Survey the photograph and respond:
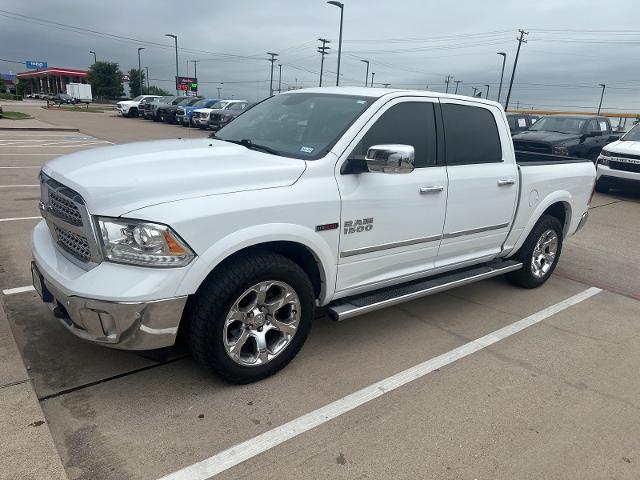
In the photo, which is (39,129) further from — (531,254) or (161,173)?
(531,254)

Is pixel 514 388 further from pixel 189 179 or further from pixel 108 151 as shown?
pixel 108 151

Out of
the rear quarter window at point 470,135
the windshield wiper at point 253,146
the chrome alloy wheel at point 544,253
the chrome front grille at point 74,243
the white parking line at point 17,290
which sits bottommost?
A: the white parking line at point 17,290

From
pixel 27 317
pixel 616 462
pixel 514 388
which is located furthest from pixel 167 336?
pixel 616 462

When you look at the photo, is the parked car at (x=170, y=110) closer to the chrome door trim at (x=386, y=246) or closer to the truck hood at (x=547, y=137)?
the truck hood at (x=547, y=137)

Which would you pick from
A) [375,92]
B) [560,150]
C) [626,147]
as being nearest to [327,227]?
[375,92]

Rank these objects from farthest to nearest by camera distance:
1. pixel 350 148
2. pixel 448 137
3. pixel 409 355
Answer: pixel 448 137 → pixel 409 355 → pixel 350 148

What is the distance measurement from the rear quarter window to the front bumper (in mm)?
2513

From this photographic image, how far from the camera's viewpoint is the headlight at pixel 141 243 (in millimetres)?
2578

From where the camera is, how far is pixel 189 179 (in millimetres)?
2795

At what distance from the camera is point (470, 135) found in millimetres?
4246

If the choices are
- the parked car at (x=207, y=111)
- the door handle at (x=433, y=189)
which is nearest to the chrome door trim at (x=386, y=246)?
the door handle at (x=433, y=189)

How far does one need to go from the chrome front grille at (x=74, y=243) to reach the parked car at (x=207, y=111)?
23557mm

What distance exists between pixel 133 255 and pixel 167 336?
19.5 inches

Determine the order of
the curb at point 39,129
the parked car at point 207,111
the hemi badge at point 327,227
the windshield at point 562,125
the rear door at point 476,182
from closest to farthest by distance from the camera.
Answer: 1. the hemi badge at point 327,227
2. the rear door at point 476,182
3. the windshield at point 562,125
4. the curb at point 39,129
5. the parked car at point 207,111
